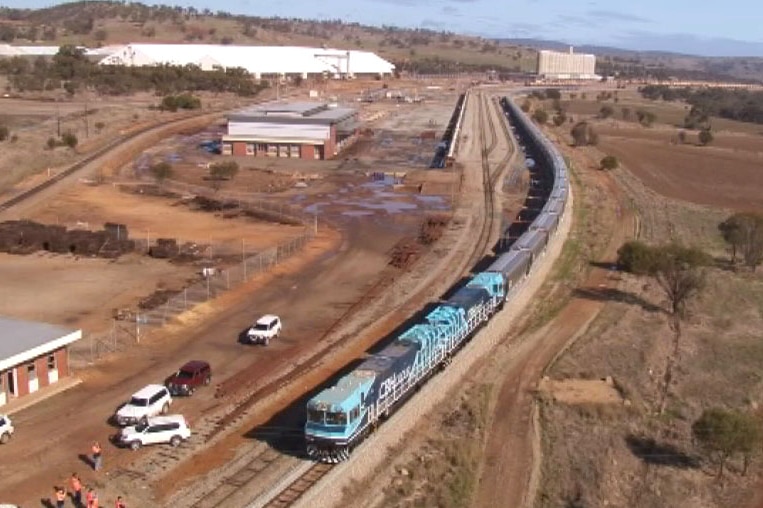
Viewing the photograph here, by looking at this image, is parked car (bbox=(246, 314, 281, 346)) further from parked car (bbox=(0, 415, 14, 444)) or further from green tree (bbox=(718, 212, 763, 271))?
green tree (bbox=(718, 212, 763, 271))

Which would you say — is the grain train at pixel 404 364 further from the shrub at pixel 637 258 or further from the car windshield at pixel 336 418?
the shrub at pixel 637 258

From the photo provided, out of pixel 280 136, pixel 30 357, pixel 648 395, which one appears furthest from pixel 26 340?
pixel 280 136

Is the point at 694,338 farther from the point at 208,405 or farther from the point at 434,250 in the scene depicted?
the point at 208,405

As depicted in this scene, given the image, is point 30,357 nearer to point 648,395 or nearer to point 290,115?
point 648,395

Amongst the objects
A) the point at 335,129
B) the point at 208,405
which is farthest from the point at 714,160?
the point at 208,405

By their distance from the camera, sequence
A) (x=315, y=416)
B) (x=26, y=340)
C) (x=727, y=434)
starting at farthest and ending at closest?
(x=26, y=340), (x=727, y=434), (x=315, y=416)

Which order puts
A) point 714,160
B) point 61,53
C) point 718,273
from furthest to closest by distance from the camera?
point 61,53
point 714,160
point 718,273
